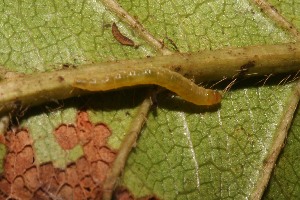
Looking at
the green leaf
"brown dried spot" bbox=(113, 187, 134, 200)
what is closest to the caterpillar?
the green leaf

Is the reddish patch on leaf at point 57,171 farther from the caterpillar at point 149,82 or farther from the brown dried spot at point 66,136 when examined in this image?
the caterpillar at point 149,82

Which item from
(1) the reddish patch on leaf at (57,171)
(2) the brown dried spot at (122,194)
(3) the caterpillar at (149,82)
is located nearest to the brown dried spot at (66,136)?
(1) the reddish patch on leaf at (57,171)

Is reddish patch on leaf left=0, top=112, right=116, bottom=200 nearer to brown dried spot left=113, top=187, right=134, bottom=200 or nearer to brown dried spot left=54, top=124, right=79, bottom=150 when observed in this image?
brown dried spot left=54, top=124, right=79, bottom=150

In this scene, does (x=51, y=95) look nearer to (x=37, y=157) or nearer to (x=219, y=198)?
(x=37, y=157)

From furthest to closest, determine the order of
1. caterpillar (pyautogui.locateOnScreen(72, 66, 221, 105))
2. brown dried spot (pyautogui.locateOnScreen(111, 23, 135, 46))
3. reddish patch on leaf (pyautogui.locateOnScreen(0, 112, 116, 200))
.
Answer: brown dried spot (pyautogui.locateOnScreen(111, 23, 135, 46))
caterpillar (pyautogui.locateOnScreen(72, 66, 221, 105))
reddish patch on leaf (pyautogui.locateOnScreen(0, 112, 116, 200))

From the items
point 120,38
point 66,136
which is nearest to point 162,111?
point 120,38

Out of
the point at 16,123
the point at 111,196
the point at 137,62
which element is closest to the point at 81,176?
the point at 111,196

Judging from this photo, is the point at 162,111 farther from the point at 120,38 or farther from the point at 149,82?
the point at 120,38
